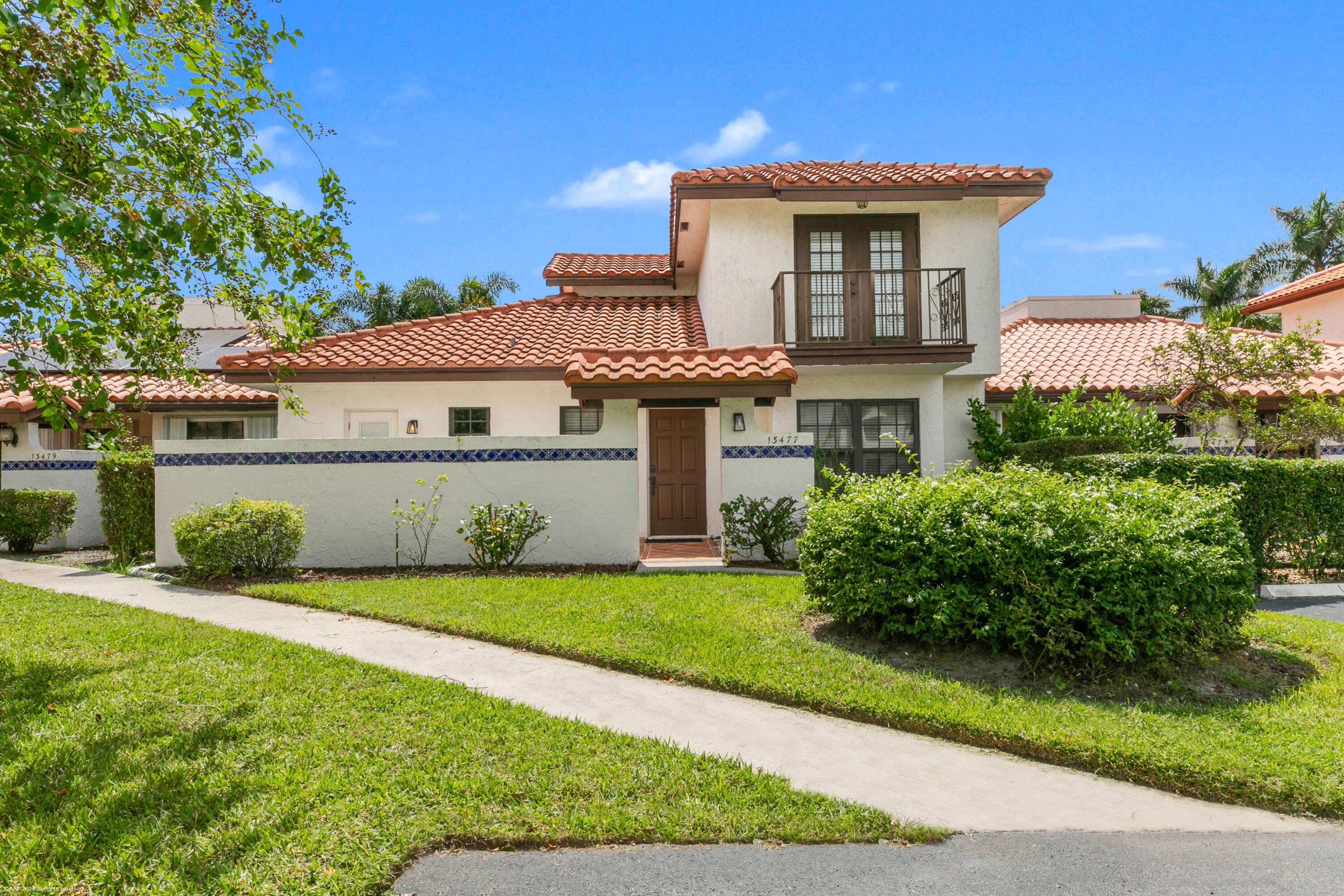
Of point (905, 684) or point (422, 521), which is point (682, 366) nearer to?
point (422, 521)

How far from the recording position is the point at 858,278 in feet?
46.6

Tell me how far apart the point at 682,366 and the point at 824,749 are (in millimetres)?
7211

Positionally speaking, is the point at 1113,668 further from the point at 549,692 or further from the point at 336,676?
the point at 336,676

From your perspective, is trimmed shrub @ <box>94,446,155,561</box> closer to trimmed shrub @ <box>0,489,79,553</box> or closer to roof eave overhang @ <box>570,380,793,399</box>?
trimmed shrub @ <box>0,489,79,553</box>

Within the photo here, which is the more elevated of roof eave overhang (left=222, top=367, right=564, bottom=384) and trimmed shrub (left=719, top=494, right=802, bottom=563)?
roof eave overhang (left=222, top=367, right=564, bottom=384)

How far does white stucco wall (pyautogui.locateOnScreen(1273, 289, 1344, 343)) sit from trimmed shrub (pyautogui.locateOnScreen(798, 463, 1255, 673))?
63.8ft

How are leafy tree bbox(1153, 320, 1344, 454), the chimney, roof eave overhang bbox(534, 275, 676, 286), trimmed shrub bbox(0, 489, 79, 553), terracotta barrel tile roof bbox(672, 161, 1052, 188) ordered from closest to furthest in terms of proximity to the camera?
leafy tree bbox(1153, 320, 1344, 454)
terracotta barrel tile roof bbox(672, 161, 1052, 188)
trimmed shrub bbox(0, 489, 79, 553)
roof eave overhang bbox(534, 275, 676, 286)
the chimney

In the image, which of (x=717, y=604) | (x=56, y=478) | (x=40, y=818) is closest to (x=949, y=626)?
(x=717, y=604)

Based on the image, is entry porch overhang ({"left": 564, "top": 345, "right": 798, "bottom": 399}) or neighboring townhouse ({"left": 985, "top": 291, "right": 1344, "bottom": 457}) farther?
neighboring townhouse ({"left": 985, "top": 291, "right": 1344, "bottom": 457})

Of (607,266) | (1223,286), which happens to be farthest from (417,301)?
(1223,286)

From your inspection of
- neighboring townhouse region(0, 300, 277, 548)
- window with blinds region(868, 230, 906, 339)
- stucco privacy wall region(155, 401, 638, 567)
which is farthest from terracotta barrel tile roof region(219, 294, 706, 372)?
window with blinds region(868, 230, 906, 339)

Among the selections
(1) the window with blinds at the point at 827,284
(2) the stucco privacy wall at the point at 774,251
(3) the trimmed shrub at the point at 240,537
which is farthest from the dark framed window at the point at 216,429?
(1) the window with blinds at the point at 827,284

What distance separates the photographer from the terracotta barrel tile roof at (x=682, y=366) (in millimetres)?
11016

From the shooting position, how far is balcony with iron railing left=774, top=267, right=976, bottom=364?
13336mm
